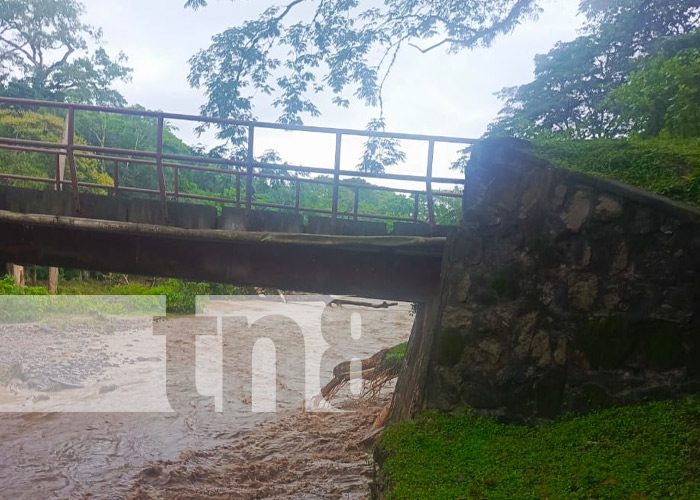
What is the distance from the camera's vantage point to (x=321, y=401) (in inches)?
456

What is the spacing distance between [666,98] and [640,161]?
2.76m

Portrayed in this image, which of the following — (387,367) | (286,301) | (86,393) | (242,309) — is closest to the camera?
(387,367)

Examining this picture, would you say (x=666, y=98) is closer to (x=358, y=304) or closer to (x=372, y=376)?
(x=372, y=376)

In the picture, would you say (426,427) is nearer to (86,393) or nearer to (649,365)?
(649,365)

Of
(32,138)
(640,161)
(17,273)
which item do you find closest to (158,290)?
(17,273)

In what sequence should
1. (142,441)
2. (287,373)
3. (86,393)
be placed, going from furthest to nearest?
(287,373)
(86,393)
(142,441)

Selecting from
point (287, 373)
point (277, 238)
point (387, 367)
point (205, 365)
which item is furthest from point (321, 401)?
point (277, 238)

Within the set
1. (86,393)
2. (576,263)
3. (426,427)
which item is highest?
(576,263)

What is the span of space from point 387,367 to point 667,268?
6616mm

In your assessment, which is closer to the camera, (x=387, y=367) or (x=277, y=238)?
(x=277, y=238)

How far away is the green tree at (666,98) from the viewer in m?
6.99

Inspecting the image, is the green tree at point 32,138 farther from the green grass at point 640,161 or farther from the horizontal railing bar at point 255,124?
the green grass at point 640,161

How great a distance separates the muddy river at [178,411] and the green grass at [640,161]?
15.6ft

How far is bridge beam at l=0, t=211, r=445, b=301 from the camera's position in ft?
21.0
